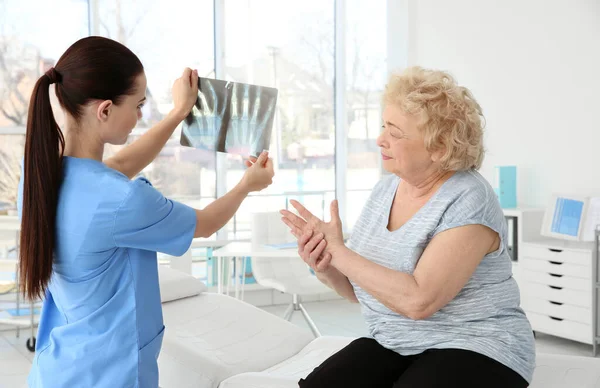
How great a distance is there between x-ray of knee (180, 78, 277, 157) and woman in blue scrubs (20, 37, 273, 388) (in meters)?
0.30

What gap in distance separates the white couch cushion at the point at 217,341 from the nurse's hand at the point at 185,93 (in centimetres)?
81

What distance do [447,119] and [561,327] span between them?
2.80 metres

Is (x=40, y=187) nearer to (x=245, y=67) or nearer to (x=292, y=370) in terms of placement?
(x=292, y=370)

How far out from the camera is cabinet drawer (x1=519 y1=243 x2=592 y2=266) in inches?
160

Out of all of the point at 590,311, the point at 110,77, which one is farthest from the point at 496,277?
the point at 590,311

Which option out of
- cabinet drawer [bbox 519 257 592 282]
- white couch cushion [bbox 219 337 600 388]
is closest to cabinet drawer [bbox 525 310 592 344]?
cabinet drawer [bbox 519 257 592 282]

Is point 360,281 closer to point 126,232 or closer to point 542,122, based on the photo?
point 126,232

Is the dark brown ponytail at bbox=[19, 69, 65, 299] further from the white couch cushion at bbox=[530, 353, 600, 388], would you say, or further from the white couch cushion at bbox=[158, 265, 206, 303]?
the white couch cushion at bbox=[530, 353, 600, 388]

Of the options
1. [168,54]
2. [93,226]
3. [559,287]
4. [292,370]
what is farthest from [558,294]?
[93,226]

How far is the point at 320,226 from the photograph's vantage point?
1.86 m

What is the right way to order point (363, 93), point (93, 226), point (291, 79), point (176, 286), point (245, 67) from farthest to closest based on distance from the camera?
1. point (363, 93)
2. point (291, 79)
3. point (245, 67)
4. point (176, 286)
5. point (93, 226)

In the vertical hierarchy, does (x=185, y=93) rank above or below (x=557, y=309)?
above

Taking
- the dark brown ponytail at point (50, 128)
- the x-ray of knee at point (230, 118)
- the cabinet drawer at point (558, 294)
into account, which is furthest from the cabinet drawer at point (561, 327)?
the dark brown ponytail at point (50, 128)

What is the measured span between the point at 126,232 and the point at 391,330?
28.7 inches
